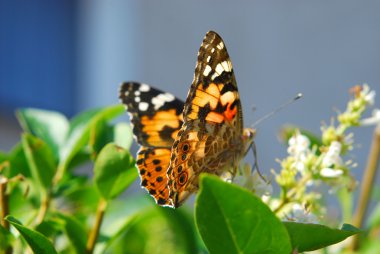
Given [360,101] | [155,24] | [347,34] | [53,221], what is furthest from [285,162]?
[155,24]

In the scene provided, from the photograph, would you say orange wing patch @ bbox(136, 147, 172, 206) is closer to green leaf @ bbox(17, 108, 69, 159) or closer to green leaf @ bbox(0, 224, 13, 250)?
green leaf @ bbox(17, 108, 69, 159)

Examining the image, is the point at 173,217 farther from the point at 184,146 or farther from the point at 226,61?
the point at 226,61

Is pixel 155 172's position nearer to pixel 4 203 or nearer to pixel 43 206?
pixel 43 206

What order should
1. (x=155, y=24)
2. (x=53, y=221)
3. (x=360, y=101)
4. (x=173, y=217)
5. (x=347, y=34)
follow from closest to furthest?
(x=53, y=221), (x=360, y=101), (x=173, y=217), (x=347, y=34), (x=155, y=24)

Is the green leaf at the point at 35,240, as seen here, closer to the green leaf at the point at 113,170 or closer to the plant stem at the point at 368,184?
the green leaf at the point at 113,170

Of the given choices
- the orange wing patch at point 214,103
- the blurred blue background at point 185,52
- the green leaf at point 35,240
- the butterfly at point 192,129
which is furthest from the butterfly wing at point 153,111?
the blurred blue background at point 185,52

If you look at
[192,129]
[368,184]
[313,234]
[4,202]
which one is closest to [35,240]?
[4,202]
